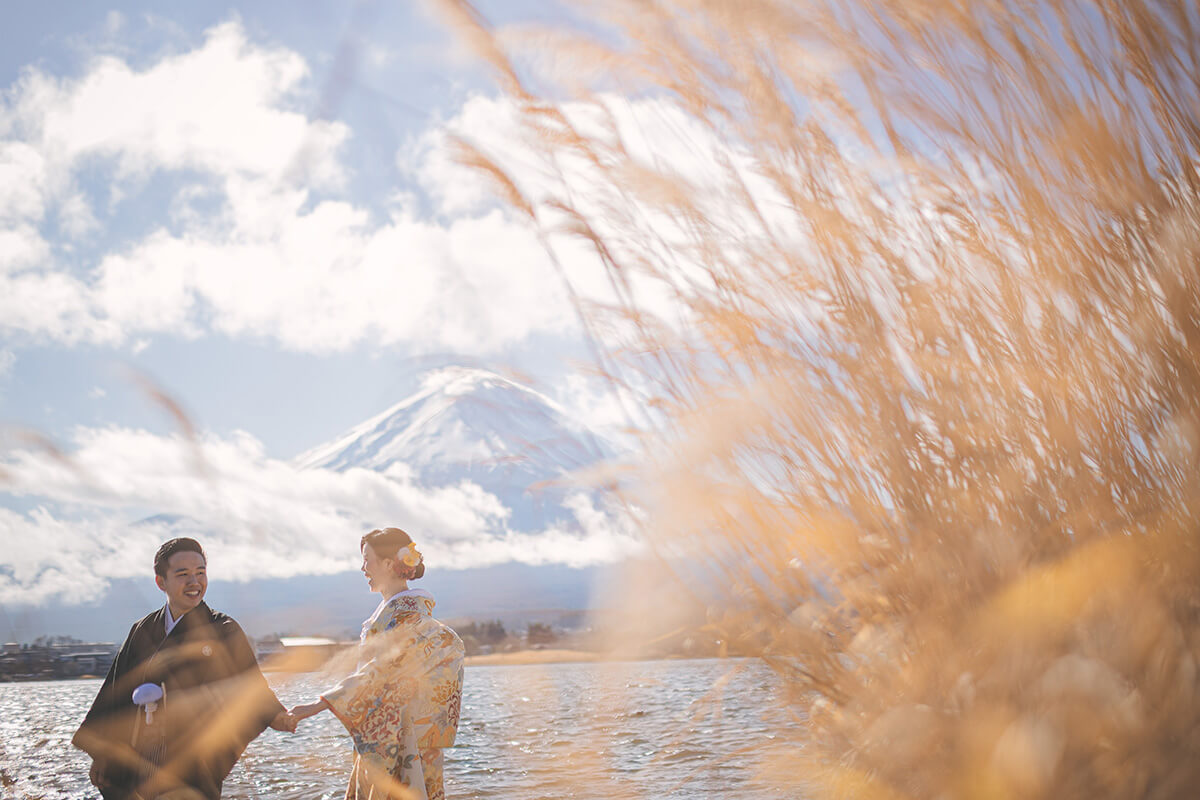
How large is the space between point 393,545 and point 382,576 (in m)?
0.17

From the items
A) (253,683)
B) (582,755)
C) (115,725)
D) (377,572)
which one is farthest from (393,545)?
(582,755)

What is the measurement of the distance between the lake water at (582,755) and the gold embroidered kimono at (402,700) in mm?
234

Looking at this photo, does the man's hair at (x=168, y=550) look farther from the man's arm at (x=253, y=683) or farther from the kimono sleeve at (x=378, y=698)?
the kimono sleeve at (x=378, y=698)

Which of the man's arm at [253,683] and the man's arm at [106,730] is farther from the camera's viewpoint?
the man's arm at [253,683]

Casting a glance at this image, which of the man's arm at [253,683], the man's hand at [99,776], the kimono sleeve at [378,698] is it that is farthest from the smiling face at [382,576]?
the man's hand at [99,776]

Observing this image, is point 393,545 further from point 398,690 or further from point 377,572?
point 398,690

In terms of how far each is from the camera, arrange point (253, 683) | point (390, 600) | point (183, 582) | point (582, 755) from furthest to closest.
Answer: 1. point (582, 755)
2. point (390, 600)
3. point (253, 683)
4. point (183, 582)

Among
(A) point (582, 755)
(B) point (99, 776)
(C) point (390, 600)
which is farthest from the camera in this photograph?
(A) point (582, 755)

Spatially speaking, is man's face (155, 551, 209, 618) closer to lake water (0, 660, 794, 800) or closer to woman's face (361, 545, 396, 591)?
lake water (0, 660, 794, 800)

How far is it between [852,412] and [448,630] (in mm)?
2347

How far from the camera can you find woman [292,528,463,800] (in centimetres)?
349

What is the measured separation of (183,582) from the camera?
3.23 m

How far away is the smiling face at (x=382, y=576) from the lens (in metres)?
3.81

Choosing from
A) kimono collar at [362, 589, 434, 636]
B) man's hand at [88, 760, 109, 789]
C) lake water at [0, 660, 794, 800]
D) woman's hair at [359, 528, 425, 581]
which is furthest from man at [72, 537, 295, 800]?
woman's hair at [359, 528, 425, 581]
